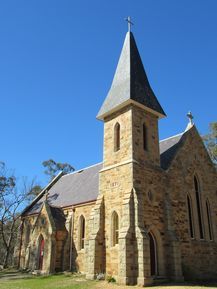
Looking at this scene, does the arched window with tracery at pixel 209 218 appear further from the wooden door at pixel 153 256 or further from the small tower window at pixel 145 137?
the small tower window at pixel 145 137

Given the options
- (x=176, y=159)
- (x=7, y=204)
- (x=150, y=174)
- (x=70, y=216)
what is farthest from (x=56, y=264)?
(x=7, y=204)

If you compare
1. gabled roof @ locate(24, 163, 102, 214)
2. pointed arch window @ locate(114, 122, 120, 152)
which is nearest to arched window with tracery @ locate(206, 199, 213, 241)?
pointed arch window @ locate(114, 122, 120, 152)

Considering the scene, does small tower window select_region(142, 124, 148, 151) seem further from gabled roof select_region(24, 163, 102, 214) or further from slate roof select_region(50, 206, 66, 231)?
slate roof select_region(50, 206, 66, 231)

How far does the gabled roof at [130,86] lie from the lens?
22.3 meters

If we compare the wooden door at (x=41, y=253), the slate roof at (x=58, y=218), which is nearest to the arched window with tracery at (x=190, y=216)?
the slate roof at (x=58, y=218)

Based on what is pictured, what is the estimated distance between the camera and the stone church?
60.9 feet

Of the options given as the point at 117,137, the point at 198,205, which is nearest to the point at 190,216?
the point at 198,205

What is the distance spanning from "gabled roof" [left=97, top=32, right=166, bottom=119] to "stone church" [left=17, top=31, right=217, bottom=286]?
102mm

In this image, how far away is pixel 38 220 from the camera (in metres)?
26.8

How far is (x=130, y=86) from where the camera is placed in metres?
22.5

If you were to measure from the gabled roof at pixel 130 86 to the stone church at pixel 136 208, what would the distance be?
0.10 meters

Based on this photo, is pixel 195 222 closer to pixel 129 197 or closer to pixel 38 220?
pixel 129 197

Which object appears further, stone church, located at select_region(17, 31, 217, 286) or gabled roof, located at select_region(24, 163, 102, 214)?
gabled roof, located at select_region(24, 163, 102, 214)

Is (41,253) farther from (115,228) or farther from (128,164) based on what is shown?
(128,164)
